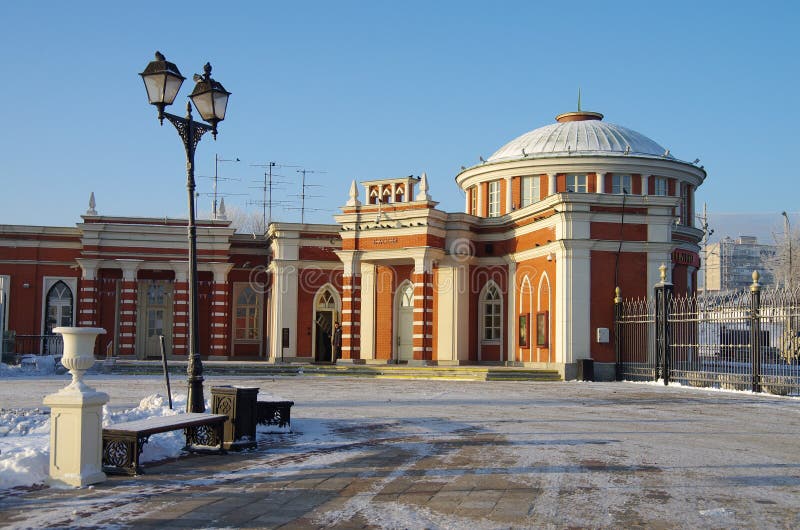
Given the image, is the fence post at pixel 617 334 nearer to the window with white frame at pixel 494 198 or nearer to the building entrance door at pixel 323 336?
the window with white frame at pixel 494 198

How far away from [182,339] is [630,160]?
19877 mm

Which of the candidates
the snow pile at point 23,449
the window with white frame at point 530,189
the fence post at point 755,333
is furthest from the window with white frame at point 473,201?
the snow pile at point 23,449

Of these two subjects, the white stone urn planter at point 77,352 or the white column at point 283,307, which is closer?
the white stone urn planter at point 77,352

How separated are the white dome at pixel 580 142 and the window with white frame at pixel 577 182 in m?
0.88

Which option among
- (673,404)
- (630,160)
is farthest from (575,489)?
(630,160)

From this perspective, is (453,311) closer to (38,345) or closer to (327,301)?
(327,301)

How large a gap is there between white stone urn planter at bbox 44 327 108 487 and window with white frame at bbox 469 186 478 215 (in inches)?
1152

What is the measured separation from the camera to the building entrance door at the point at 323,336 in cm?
3647

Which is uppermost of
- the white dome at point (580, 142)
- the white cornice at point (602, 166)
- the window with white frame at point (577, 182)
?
the white dome at point (580, 142)

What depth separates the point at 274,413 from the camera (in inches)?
513

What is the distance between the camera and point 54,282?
3738 centimetres

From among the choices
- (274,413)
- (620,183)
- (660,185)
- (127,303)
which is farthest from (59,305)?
(274,413)

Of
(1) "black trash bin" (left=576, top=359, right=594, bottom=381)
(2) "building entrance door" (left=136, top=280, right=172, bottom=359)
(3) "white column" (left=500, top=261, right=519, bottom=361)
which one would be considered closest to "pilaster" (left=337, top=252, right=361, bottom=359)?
(3) "white column" (left=500, top=261, right=519, bottom=361)

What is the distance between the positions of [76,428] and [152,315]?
30576 millimetres
